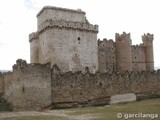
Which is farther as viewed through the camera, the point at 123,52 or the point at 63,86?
the point at 123,52

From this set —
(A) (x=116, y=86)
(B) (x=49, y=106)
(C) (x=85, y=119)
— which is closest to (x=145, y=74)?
(A) (x=116, y=86)

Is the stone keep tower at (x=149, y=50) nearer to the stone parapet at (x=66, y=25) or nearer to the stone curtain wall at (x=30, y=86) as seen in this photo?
the stone parapet at (x=66, y=25)

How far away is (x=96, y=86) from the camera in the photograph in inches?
1391

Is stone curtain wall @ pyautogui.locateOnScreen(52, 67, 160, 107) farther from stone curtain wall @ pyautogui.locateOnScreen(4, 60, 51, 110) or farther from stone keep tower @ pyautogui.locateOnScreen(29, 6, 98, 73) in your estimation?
stone keep tower @ pyautogui.locateOnScreen(29, 6, 98, 73)

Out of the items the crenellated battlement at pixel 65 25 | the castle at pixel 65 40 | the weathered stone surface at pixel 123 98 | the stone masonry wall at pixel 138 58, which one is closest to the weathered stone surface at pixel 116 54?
the castle at pixel 65 40

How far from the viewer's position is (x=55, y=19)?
41.6m

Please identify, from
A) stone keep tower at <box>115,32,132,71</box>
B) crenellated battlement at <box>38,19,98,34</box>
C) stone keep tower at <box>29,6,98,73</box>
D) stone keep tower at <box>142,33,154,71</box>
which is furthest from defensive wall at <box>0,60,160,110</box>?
stone keep tower at <box>142,33,154,71</box>

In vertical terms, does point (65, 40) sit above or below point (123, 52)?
above

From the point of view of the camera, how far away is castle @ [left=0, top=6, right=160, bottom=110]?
3045cm

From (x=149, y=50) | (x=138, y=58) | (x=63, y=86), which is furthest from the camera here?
(x=149, y=50)

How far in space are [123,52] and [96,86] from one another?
16.1 metres

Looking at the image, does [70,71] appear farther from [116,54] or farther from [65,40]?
[116,54]

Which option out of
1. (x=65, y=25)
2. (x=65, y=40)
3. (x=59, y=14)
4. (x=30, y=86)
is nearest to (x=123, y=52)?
(x=65, y=40)

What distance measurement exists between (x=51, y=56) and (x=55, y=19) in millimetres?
5058
